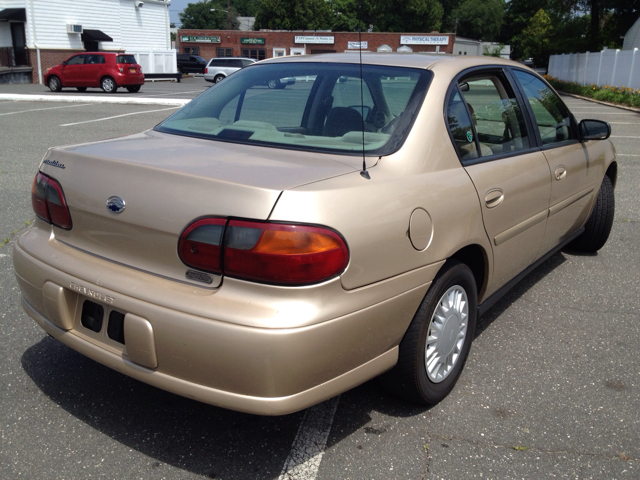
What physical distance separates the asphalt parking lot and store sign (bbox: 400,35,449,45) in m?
59.6

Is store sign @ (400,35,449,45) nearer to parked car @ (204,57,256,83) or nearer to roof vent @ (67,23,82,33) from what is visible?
parked car @ (204,57,256,83)

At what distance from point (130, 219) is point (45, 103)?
58.5ft

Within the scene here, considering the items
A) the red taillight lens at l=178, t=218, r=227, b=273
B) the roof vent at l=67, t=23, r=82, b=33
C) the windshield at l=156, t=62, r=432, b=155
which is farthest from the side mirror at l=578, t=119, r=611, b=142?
the roof vent at l=67, t=23, r=82, b=33

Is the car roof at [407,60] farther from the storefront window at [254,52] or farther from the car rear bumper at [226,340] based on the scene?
the storefront window at [254,52]

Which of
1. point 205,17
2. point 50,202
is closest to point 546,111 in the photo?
point 50,202

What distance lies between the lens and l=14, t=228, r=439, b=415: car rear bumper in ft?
6.93

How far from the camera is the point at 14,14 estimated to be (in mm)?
33594

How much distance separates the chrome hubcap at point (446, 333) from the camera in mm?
2762

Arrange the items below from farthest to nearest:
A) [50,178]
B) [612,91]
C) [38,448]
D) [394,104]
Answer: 1. [612,91]
2. [394,104]
3. [50,178]
4. [38,448]

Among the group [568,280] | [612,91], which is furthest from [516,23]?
[568,280]

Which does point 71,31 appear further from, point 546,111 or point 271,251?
point 271,251

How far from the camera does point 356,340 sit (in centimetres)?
229

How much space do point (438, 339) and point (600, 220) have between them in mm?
2915

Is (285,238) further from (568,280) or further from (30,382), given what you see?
(568,280)
